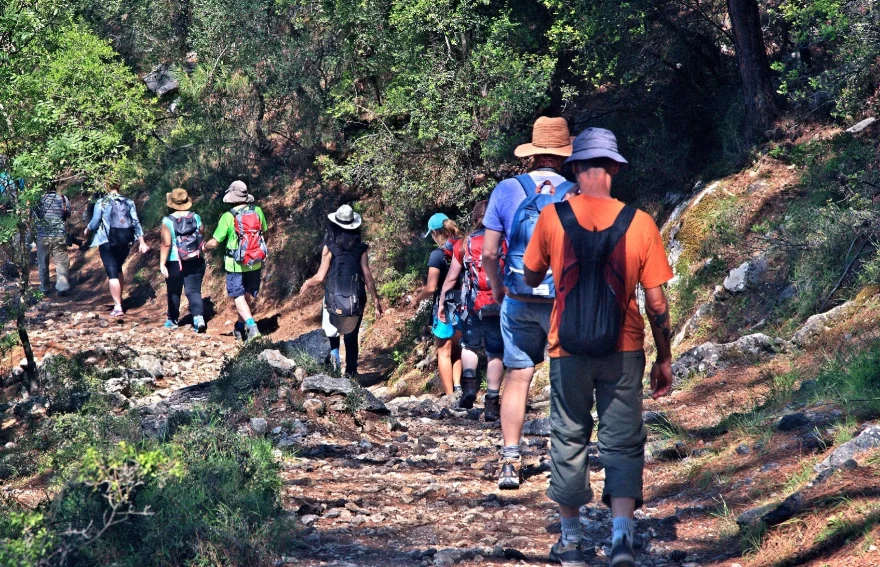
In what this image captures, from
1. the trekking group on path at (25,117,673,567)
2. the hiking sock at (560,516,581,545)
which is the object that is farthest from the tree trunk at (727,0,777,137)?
the hiking sock at (560,516,581,545)

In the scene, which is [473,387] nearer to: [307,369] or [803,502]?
[307,369]

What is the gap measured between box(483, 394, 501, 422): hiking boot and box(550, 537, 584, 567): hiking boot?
4049 mm

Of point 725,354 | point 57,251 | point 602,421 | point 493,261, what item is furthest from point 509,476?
point 57,251

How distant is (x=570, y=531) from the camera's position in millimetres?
4602

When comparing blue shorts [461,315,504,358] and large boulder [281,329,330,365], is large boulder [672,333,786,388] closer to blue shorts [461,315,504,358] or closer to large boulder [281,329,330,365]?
blue shorts [461,315,504,358]

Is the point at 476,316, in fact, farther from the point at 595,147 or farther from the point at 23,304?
the point at 23,304

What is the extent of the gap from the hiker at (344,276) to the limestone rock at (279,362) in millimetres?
1546

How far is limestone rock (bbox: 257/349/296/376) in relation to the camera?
8.89 m

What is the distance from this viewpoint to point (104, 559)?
4.39m

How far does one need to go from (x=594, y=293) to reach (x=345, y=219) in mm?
6569

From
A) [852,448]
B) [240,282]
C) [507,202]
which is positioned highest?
[507,202]

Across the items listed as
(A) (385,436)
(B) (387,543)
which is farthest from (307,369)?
(B) (387,543)

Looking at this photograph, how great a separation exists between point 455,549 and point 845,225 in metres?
6.17

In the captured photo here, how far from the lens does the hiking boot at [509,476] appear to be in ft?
20.4
